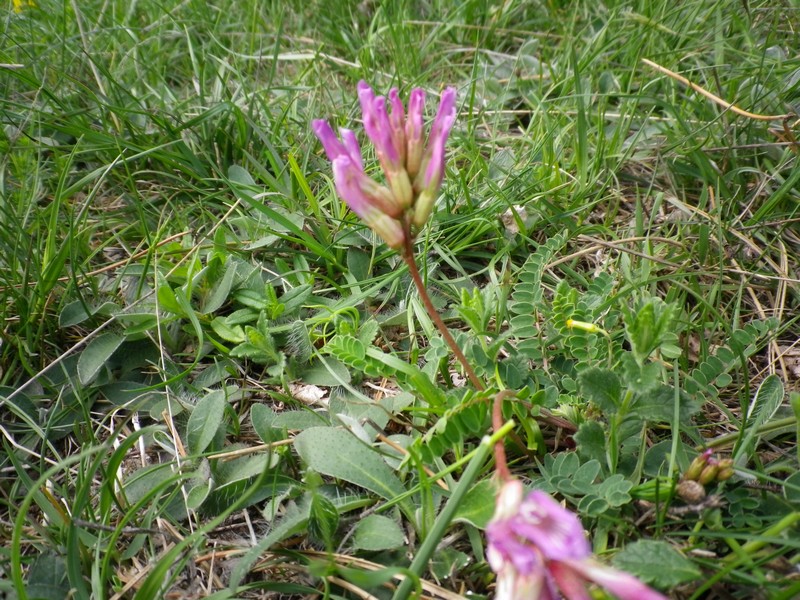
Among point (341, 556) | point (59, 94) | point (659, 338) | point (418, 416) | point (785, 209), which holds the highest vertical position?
point (59, 94)

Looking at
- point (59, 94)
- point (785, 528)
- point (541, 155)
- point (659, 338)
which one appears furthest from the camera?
point (59, 94)

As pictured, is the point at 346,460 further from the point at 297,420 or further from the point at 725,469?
the point at 725,469

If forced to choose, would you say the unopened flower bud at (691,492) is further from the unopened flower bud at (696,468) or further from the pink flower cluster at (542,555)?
the pink flower cluster at (542,555)

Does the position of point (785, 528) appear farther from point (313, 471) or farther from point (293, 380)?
point (293, 380)

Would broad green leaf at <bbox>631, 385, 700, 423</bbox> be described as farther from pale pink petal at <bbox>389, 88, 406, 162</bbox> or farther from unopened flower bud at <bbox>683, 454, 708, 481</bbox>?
pale pink petal at <bbox>389, 88, 406, 162</bbox>

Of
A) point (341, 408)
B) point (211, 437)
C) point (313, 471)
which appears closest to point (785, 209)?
point (341, 408)

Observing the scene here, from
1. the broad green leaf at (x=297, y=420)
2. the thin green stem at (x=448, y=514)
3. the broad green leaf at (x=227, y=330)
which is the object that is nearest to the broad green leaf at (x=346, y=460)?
the broad green leaf at (x=297, y=420)

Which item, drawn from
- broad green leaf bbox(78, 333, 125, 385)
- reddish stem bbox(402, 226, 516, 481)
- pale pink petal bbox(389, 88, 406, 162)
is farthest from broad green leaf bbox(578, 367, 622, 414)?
broad green leaf bbox(78, 333, 125, 385)
